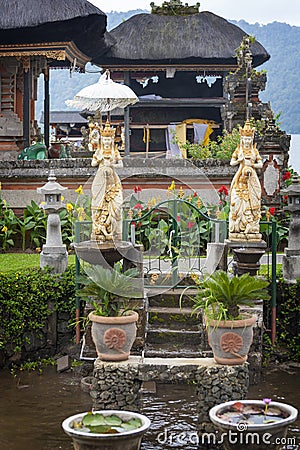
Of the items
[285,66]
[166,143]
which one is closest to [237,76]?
[166,143]

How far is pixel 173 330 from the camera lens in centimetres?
913

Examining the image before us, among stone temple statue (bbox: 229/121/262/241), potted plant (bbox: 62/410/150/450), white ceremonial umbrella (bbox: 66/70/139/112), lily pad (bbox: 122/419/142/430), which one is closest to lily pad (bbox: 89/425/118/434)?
potted plant (bbox: 62/410/150/450)

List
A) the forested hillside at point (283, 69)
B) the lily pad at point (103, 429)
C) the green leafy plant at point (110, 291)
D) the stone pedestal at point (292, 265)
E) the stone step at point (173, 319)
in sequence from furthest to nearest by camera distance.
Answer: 1. the forested hillside at point (283, 69)
2. the stone pedestal at point (292, 265)
3. the stone step at point (173, 319)
4. the green leafy plant at point (110, 291)
5. the lily pad at point (103, 429)

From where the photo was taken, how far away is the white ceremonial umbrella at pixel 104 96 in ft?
50.3

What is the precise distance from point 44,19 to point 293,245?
822 centimetres

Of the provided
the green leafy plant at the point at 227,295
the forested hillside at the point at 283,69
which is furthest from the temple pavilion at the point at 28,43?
the forested hillside at the point at 283,69

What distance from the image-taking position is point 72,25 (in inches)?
669

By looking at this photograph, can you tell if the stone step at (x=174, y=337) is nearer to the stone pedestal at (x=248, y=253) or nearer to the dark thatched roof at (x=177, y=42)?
the stone pedestal at (x=248, y=253)

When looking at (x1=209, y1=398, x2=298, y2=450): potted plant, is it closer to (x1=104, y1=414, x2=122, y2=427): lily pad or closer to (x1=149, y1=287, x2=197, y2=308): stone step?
(x1=104, y1=414, x2=122, y2=427): lily pad

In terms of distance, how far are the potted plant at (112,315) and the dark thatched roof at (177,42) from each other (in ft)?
48.1

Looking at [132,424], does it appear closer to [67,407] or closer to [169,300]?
[67,407]

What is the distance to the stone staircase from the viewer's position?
28.4 feet

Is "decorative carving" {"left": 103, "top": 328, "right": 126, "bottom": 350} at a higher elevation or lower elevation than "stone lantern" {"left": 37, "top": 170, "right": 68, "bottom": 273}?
lower
